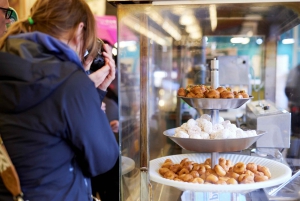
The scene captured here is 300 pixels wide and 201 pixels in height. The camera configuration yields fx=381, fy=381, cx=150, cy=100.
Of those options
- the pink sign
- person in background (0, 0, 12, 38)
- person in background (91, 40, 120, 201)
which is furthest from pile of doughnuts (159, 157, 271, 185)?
the pink sign

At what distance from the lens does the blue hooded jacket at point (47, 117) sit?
2.86 feet

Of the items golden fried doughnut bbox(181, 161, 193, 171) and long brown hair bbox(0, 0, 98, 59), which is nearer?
long brown hair bbox(0, 0, 98, 59)

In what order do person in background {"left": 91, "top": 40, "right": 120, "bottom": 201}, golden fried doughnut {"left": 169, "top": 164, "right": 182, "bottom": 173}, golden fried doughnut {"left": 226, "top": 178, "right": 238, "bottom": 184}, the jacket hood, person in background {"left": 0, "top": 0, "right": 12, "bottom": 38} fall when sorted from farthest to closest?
person in background {"left": 91, "top": 40, "right": 120, "bottom": 201}
person in background {"left": 0, "top": 0, "right": 12, "bottom": 38}
golden fried doughnut {"left": 169, "top": 164, "right": 182, "bottom": 173}
golden fried doughnut {"left": 226, "top": 178, "right": 238, "bottom": 184}
the jacket hood

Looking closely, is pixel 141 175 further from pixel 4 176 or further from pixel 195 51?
pixel 195 51

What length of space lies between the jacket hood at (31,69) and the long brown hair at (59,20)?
2.7 inches

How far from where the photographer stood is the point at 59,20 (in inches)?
37.8

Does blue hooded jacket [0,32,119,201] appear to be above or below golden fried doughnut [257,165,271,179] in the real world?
above

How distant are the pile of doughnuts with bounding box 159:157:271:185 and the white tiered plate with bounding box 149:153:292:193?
0.09 ft

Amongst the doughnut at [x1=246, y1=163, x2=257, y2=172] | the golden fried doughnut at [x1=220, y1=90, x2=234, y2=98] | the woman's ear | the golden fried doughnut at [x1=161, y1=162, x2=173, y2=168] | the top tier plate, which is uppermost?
the woman's ear

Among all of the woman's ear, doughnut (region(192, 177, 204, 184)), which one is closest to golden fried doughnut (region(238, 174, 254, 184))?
doughnut (region(192, 177, 204, 184))

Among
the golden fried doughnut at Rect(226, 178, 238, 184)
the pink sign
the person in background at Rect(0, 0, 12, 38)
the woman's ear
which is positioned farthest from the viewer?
the pink sign

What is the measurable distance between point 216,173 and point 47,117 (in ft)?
1.78

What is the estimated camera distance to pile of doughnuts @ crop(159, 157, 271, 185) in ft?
3.62

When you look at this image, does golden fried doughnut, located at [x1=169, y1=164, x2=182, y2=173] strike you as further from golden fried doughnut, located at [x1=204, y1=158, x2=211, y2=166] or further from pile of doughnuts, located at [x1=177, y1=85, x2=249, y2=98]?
pile of doughnuts, located at [x1=177, y1=85, x2=249, y2=98]
